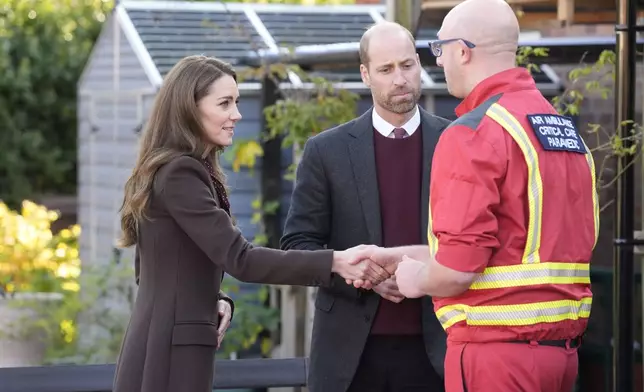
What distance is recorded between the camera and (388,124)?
169 inches

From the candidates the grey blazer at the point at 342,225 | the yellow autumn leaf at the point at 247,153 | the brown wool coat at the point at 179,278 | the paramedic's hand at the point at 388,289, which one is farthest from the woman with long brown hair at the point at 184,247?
the yellow autumn leaf at the point at 247,153

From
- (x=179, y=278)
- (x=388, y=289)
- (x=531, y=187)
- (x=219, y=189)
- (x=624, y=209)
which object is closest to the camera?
(x=531, y=187)

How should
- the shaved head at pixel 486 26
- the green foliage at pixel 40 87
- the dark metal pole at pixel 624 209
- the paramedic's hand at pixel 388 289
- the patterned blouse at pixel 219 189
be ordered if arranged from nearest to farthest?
the shaved head at pixel 486 26 → the patterned blouse at pixel 219 189 → the paramedic's hand at pixel 388 289 → the dark metal pole at pixel 624 209 → the green foliage at pixel 40 87

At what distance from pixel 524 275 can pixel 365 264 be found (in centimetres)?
77

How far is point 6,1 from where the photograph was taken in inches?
840

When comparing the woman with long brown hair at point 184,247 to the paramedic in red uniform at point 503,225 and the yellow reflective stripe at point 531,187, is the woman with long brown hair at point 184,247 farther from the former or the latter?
the yellow reflective stripe at point 531,187

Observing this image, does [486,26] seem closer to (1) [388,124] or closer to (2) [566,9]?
(1) [388,124]

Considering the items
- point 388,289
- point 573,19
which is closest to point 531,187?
point 388,289

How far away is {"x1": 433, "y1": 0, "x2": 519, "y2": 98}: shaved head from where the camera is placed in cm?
332

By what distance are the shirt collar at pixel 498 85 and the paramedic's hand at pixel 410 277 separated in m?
0.44

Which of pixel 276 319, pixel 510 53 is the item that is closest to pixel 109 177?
pixel 276 319

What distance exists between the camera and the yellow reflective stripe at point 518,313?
3256 mm

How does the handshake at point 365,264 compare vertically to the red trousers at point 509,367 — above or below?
→ above

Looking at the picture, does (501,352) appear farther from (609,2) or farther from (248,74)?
(248,74)
